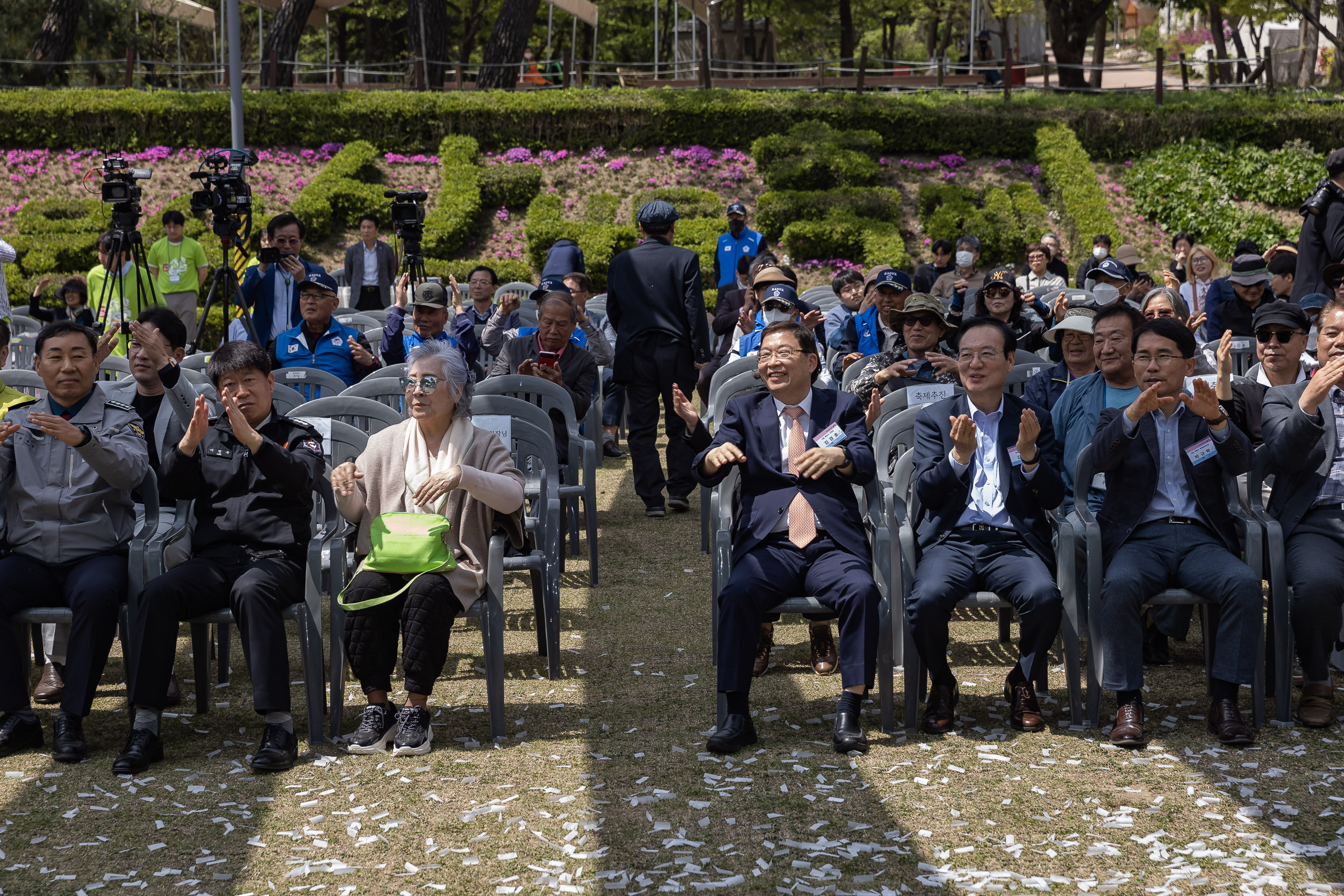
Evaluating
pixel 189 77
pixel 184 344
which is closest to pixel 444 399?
pixel 184 344

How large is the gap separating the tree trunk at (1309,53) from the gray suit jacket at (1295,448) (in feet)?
97.0

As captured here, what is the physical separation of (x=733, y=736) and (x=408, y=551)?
1.34 m

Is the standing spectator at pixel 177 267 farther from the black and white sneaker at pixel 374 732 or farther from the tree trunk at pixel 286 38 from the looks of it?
the tree trunk at pixel 286 38

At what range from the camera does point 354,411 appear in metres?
5.69

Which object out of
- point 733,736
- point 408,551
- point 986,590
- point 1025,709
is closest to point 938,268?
point 986,590

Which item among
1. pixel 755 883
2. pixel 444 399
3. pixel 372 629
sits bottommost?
pixel 755 883

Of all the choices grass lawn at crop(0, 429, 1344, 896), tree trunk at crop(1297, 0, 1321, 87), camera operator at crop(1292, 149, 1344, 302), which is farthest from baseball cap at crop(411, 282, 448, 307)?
tree trunk at crop(1297, 0, 1321, 87)

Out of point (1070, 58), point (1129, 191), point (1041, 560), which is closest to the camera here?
point (1041, 560)

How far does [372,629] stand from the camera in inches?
179

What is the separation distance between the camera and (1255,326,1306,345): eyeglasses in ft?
16.5

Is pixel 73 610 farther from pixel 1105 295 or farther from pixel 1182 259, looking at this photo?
pixel 1182 259

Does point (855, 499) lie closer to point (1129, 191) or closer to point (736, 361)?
point (736, 361)

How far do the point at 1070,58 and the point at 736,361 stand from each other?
25.6 m

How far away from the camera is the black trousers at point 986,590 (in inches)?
178
